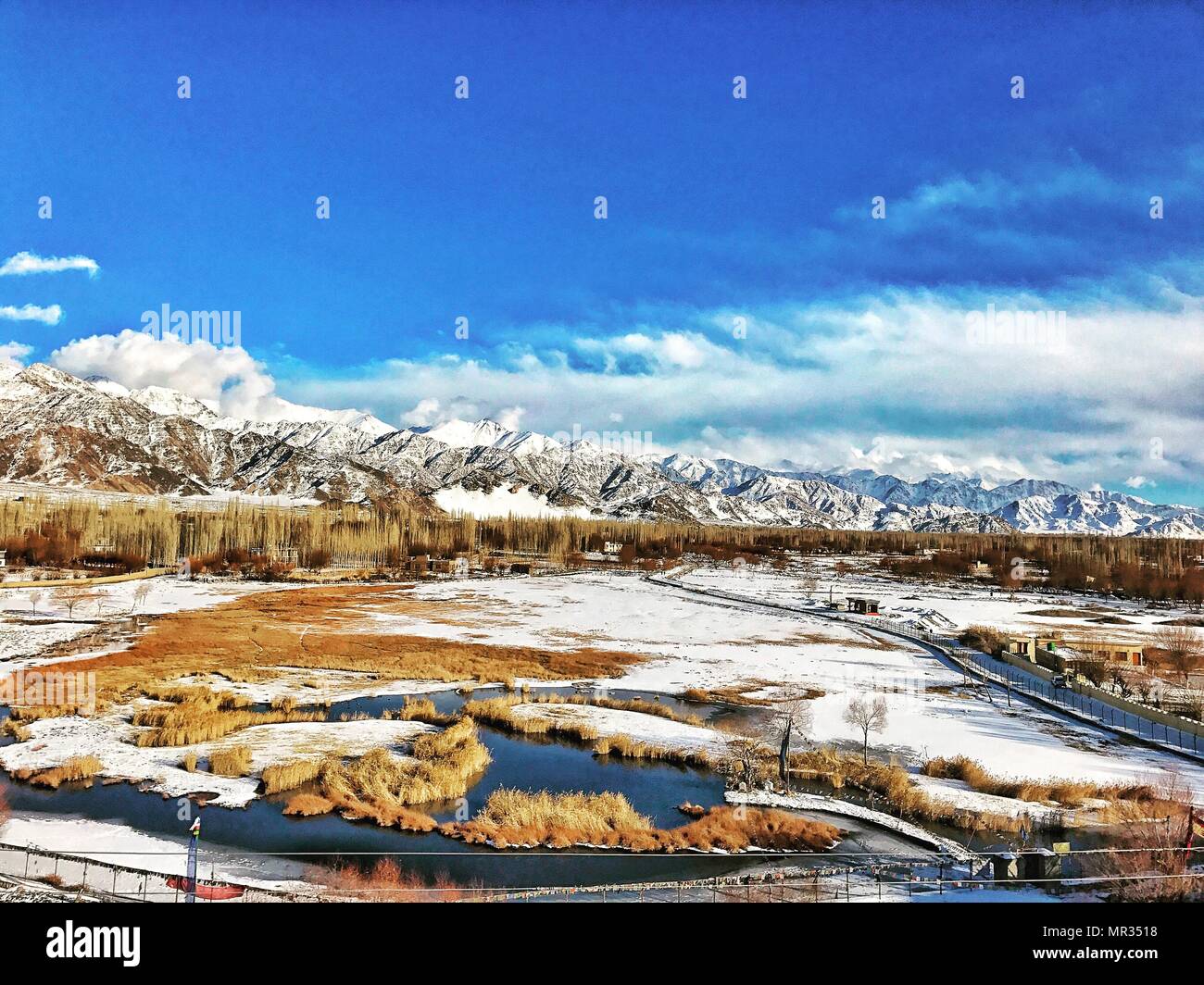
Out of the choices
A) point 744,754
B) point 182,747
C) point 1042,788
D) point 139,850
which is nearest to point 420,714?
point 182,747

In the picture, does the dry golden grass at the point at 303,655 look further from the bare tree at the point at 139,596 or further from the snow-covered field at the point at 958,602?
the snow-covered field at the point at 958,602

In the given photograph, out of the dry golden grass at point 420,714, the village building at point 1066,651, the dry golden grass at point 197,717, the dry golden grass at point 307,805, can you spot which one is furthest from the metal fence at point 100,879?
the village building at point 1066,651

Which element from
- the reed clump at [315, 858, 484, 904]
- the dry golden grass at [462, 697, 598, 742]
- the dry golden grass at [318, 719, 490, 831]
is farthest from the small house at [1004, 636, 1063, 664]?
the reed clump at [315, 858, 484, 904]

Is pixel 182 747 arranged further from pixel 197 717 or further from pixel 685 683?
pixel 685 683
